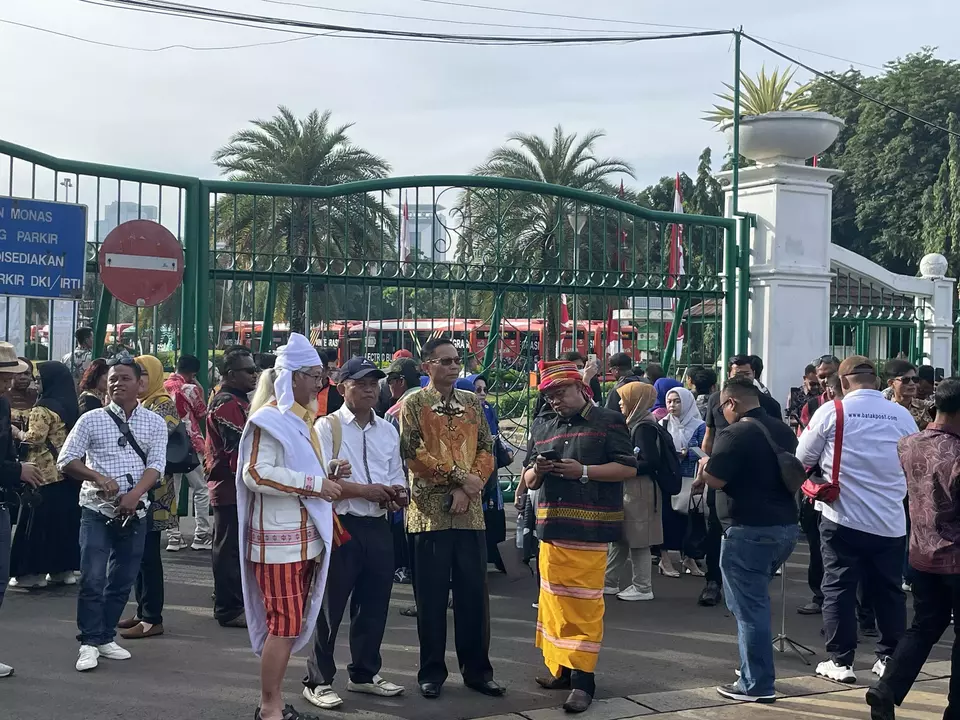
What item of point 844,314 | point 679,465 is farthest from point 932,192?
point 679,465

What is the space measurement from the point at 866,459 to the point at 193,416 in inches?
199

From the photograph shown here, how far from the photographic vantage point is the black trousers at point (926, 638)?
16.4 ft

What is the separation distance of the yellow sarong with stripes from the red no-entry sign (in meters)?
4.54

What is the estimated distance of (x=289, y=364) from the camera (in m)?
4.84

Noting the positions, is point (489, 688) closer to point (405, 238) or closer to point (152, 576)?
point (152, 576)

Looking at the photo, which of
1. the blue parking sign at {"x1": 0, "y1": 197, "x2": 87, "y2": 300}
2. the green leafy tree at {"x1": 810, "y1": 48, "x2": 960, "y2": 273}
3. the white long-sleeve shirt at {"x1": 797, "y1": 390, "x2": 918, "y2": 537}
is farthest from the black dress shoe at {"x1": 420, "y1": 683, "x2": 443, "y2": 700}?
the green leafy tree at {"x1": 810, "y1": 48, "x2": 960, "y2": 273}

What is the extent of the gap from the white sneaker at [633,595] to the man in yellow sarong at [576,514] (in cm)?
227

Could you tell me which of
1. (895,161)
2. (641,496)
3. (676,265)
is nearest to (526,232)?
(676,265)

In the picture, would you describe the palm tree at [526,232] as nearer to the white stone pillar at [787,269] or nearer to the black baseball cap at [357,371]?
the white stone pillar at [787,269]

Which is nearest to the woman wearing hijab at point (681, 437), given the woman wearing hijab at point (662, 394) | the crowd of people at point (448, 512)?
the woman wearing hijab at point (662, 394)

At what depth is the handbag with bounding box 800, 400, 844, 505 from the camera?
6.02 m

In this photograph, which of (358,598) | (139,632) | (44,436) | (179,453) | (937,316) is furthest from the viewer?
(937,316)

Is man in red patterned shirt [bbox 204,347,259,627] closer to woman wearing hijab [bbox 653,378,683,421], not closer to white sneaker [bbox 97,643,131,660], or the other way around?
white sneaker [bbox 97,643,131,660]

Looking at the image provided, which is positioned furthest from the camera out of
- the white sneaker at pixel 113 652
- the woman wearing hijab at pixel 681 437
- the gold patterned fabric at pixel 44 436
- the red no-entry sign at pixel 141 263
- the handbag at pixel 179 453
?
the red no-entry sign at pixel 141 263
